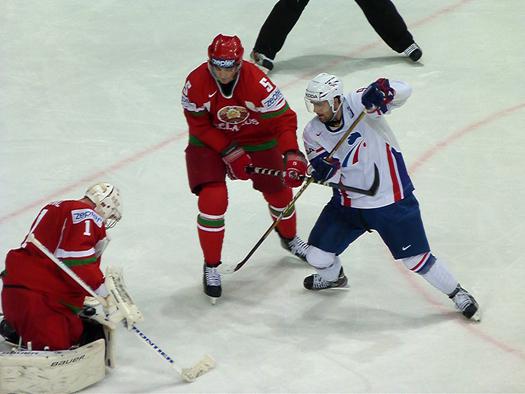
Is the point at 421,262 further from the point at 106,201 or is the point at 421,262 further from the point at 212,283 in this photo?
the point at 106,201

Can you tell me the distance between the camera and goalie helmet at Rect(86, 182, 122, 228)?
12.4 ft

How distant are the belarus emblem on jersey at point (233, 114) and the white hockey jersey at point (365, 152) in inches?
13.5

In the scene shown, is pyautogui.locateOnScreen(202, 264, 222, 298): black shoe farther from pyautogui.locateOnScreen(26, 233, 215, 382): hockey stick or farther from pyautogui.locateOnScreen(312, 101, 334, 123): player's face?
pyautogui.locateOnScreen(312, 101, 334, 123): player's face

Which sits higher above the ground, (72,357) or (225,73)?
(225,73)

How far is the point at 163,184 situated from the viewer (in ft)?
16.9

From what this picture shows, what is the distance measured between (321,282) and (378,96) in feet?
3.01

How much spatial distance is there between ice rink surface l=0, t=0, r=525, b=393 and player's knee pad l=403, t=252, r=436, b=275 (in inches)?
9.3

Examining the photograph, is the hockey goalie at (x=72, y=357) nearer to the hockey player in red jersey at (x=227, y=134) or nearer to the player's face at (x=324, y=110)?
the hockey player in red jersey at (x=227, y=134)

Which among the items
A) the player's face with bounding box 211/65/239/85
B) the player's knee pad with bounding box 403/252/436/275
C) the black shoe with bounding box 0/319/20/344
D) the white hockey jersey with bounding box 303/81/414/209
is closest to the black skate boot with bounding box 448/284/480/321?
the player's knee pad with bounding box 403/252/436/275

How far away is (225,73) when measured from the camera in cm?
401

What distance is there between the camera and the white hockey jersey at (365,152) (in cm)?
387

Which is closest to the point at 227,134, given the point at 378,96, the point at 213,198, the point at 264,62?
the point at 213,198

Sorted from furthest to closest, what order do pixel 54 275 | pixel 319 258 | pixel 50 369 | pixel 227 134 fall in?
pixel 227 134 → pixel 319 258 → pixel 54 275 → pixel 50 369

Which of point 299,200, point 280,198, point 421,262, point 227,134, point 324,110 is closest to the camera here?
point 324,110
